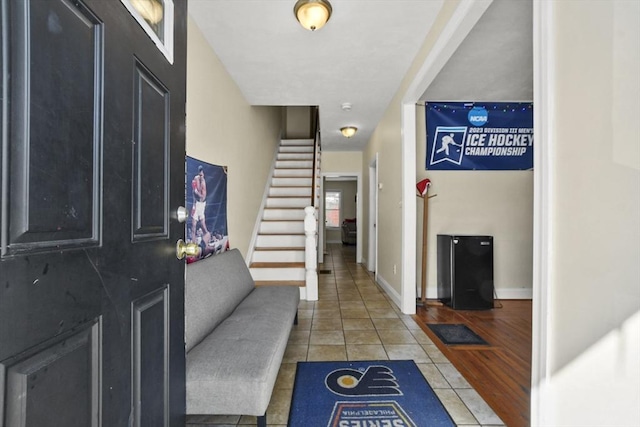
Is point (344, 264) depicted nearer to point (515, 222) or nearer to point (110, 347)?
point (515, 222)

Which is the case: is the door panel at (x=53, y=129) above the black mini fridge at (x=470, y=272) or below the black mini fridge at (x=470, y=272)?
above

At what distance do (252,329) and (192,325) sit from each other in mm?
340

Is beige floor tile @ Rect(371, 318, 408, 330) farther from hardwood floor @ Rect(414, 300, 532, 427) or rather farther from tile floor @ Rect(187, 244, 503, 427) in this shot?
hardwood floor @ Rect(414, 300, 532, 427)

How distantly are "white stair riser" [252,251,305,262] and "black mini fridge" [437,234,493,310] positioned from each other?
75.2 inches

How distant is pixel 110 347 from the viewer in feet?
2.19

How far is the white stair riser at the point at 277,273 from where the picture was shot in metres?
3.63

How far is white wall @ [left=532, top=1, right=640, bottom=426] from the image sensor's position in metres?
0.82

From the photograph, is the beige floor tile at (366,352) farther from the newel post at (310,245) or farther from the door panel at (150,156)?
the door panel at (150,156)

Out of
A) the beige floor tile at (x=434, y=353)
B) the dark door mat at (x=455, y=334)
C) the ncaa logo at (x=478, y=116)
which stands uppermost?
the ncaa logo at (x=478, y=116)

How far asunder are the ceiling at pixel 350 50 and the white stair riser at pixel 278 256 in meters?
2.04

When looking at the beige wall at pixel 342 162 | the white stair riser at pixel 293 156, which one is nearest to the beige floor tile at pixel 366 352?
the white stair riser at pixel 293 156

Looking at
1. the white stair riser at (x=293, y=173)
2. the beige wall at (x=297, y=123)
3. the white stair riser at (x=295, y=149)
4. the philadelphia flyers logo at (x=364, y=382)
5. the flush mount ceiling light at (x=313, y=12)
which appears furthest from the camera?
the beige wall at (x=297, y=123)

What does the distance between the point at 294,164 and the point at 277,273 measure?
9.65 feet

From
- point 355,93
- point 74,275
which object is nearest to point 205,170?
point 74,275
